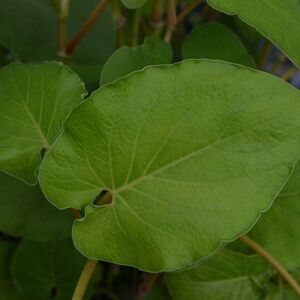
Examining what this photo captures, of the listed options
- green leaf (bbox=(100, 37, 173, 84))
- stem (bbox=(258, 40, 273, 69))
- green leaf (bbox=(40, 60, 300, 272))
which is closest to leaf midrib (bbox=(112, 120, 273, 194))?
green leaf (bbox=(40, 60, 300, 272))

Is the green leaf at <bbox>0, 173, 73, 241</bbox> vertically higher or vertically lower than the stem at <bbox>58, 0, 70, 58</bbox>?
lower

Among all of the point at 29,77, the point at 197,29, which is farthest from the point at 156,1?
the point at 29,77

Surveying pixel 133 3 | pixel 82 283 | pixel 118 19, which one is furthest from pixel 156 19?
pixel 82 283

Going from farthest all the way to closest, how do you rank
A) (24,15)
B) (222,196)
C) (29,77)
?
(24,15), (29,77), (222,196)

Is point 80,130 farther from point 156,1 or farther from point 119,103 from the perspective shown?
point 156,1

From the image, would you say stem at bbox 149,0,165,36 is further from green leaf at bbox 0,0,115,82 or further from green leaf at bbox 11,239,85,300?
green leaf at bbox 11,239,85,300

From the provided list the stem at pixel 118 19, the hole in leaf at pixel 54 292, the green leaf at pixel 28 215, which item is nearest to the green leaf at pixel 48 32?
the stem at pixel 118 19

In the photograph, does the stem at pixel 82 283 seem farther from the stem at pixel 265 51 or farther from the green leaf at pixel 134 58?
the stem at pixel 265 51

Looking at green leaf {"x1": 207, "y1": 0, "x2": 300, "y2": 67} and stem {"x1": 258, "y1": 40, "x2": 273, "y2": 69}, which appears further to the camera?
stem {"x1": 258, "y1": 40, "x2": 273, "y2": 69}
